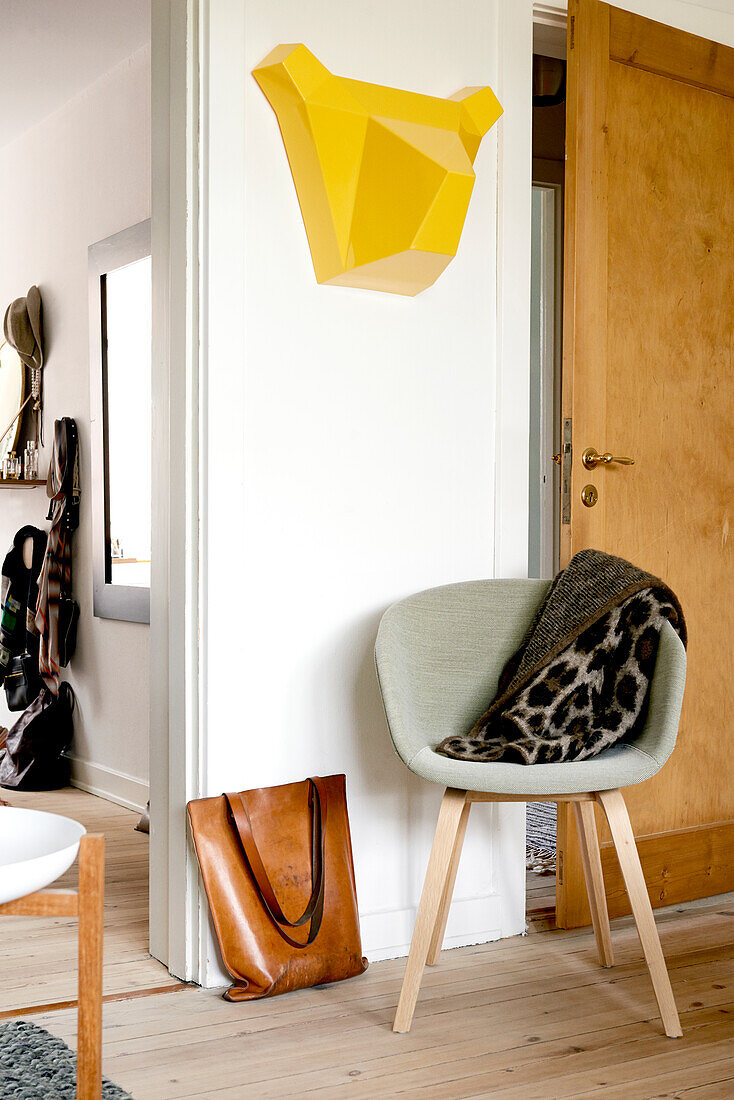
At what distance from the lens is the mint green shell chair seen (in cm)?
190

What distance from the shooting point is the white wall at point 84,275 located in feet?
12.4

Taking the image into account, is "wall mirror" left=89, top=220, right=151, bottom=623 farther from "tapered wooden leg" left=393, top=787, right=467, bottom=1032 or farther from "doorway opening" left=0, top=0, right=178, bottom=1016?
"tapered wooden leg" left=393, top=787, right=467, bottom=1032

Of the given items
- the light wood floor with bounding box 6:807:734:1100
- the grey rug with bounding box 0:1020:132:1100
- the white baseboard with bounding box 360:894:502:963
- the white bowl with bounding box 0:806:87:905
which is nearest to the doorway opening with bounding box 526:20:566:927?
the white baseboard with bounding box 360:894:502:963

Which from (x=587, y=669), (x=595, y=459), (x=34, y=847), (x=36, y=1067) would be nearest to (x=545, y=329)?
(x=595, y=459)

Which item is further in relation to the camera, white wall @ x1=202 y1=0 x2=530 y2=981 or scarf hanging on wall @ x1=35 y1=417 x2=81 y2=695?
scarf hanging on wall @ x1=35 y1=417 x2=81 y2=695

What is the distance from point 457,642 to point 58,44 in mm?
2756

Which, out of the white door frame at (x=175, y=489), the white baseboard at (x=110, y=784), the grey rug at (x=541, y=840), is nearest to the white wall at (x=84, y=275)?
the white baseboard at (x=110, y=784)

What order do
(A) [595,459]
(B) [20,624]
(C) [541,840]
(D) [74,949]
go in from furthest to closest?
1. (B) [20,624]
2. (C) [541,840]
3. (A) [595,459]
4. (D) [74,949]

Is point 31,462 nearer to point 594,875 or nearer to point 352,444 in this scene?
point 352,444

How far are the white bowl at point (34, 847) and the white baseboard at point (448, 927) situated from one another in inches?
49.4

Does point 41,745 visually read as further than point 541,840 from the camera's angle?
Yes

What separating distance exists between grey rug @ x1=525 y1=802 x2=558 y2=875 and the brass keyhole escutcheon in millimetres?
1015

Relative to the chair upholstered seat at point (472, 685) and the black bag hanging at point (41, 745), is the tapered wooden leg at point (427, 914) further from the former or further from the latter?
the black bag hanging at point (41, 745)

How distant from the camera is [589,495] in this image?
97.7 inches
